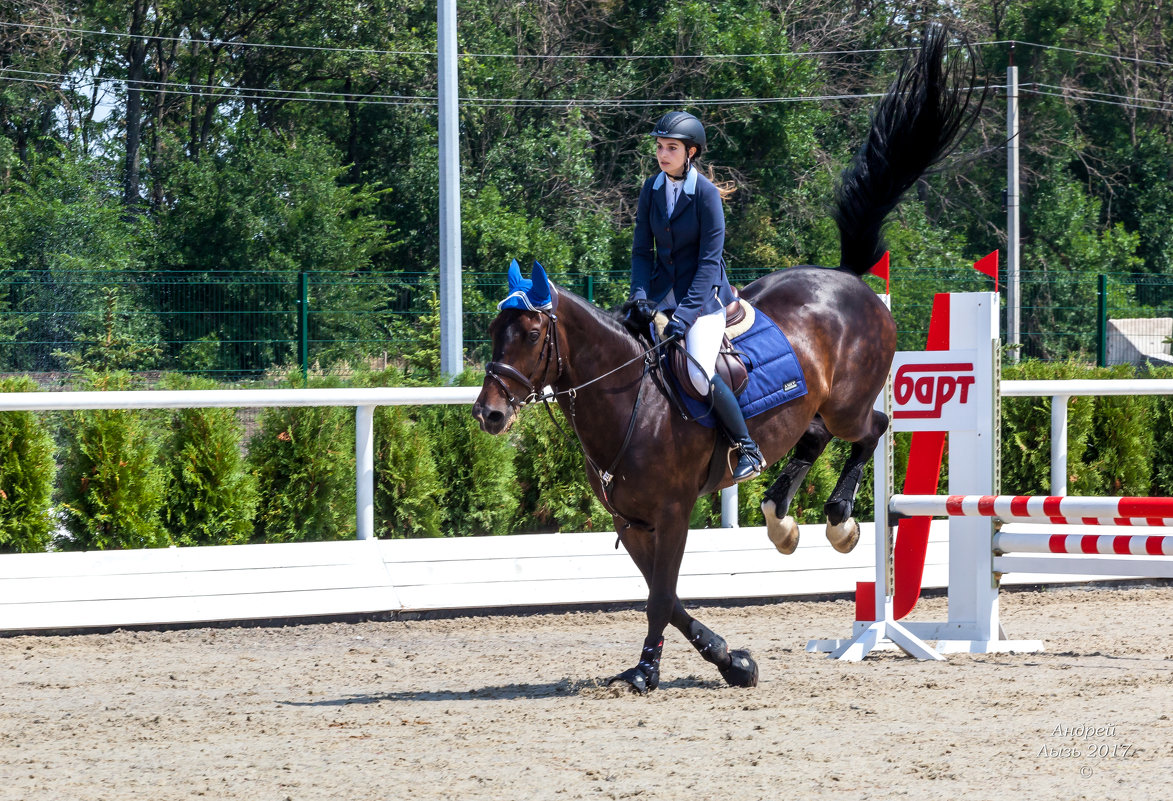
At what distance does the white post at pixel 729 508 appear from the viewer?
8664mm

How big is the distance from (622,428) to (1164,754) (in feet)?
8.04

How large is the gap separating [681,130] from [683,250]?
1.76 feet

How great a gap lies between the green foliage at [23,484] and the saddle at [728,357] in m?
4.16

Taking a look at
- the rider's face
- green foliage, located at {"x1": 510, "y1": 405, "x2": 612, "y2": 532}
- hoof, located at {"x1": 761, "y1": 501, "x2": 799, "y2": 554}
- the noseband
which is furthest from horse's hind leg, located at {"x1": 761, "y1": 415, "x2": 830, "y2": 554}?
green foliage, located at {"x1": 510, "y1": 405, "x2": 612, "y2": 532}

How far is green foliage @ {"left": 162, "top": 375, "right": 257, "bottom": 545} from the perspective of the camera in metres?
8.29

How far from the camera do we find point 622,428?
5.75 meters

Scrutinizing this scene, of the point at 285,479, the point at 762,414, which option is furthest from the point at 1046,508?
the point at 285,479

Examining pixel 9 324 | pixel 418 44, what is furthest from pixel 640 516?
pixel 418 44

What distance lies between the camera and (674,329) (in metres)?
5.81

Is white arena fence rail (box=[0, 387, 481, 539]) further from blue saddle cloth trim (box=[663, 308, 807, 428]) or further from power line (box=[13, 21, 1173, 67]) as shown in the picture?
power line (box=[13, 21, 1173, 67])

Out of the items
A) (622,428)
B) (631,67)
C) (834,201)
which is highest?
(631,67)

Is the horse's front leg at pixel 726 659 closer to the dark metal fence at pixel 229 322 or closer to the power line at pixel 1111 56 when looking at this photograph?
the dark metal fence at pixel 229 322

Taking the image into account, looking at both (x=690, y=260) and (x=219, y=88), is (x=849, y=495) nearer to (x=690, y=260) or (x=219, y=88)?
(x=690, y=260)

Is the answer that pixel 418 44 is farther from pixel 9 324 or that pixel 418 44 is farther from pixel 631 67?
pixel 9 324
